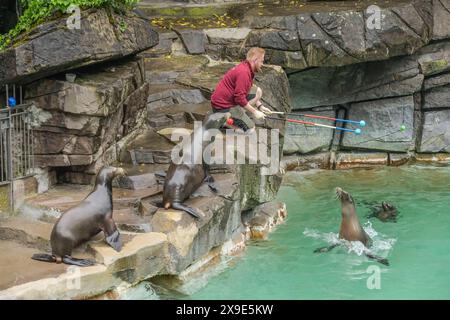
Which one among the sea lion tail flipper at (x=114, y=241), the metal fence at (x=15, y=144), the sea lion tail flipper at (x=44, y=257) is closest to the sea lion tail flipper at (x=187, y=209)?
the sea lion tail flipper at (x=114, y=241)

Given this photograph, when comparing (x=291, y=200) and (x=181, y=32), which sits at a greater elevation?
(x=181, y=32)

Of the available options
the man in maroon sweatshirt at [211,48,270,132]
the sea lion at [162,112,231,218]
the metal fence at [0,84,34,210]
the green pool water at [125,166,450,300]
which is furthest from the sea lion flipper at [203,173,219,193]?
the metal fence at [0,84,34,210]

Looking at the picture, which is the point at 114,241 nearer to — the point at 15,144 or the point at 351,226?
the point at 15,144

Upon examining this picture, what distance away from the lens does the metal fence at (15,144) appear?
8.68m

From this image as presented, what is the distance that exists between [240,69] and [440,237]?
3.59 metres

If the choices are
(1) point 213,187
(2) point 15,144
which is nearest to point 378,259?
(1) point 213,187

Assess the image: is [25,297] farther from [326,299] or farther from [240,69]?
[240,69]

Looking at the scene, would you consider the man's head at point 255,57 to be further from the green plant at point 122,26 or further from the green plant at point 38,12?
the green plant at point 38,12

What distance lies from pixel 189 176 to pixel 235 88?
1496 millimetres

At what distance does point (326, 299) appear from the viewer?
27.4ft

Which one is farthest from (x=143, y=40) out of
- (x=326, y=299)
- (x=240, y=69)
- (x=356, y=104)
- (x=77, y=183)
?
(x=356, y=104)

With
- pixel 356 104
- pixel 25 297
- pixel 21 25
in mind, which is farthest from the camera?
pixel 356 104

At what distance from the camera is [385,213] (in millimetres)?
10984

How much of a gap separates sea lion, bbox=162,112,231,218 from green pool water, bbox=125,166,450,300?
0.92m
